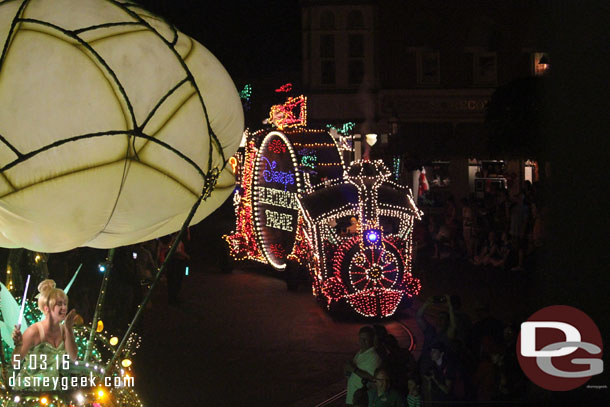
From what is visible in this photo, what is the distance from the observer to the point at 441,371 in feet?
23.7

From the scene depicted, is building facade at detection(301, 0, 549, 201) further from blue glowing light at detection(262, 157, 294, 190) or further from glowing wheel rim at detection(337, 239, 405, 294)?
glowing wheel rim at detection(337, 239, 405, 294)

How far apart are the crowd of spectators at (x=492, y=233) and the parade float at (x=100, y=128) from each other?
13.2 meters

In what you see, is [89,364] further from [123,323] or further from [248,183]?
[248,183]

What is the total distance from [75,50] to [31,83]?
0.25 meters

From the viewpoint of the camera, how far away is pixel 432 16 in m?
34.4

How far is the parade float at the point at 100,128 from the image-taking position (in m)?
3.45

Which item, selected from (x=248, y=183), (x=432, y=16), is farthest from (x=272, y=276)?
(x=432, y=16)

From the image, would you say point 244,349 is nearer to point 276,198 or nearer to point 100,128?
point 276,198

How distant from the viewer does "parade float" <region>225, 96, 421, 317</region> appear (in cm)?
1285

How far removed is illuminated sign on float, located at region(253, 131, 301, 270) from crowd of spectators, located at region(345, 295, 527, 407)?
7.76 meters

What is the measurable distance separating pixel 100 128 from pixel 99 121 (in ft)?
0.09

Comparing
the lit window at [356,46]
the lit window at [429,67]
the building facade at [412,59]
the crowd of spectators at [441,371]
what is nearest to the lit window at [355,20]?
the building facade at [412,59]

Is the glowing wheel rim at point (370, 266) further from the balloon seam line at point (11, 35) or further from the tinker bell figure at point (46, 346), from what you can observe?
the balloon seam line at point (11, 35)

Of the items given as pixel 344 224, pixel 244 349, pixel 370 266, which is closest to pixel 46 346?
pixel 244 349
